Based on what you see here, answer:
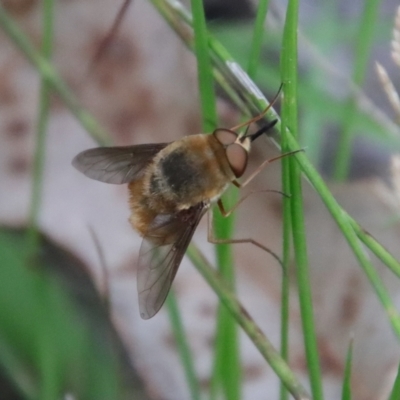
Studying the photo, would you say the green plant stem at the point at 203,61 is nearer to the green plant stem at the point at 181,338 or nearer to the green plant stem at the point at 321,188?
the green plant stem at the point at 321,188

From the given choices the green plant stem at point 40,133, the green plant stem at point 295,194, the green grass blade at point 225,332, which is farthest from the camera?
the green plant stem at point 40,133

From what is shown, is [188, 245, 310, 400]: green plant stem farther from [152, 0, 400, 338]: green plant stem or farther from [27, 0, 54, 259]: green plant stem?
[27, 0, 54, 259]: green plant stem

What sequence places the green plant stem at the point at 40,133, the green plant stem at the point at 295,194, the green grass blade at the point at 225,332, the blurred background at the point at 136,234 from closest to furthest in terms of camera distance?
the green plant stem at the point at 295,194, the green grass blade at the point at 225,332, the green plant stem at the point at 40,133, the blurred background at the point at 136,234

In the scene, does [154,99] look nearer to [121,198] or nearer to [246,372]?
[121,198]

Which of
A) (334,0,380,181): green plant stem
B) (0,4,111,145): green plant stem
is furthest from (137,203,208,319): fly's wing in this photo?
(334,0,380,181): green plant stem

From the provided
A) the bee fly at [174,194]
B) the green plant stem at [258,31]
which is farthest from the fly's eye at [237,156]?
the green plant stem at [258,31]

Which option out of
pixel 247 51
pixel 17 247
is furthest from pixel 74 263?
pixel 247 51

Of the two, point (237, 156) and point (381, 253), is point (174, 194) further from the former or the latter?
point (381, 253)

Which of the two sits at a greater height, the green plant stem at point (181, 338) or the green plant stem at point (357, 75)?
the green plant stem at point (357, 75)
